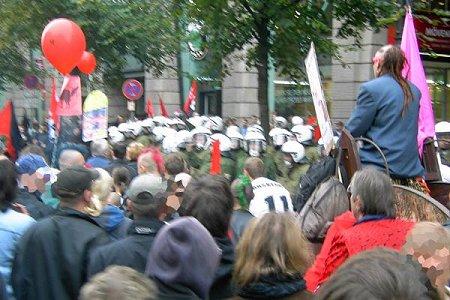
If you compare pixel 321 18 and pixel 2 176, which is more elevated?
pixel 321 18

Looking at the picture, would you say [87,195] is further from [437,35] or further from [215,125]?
Result: [437,35]

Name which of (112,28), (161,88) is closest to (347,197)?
(112,28)

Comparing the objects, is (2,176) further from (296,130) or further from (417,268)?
(296,130)

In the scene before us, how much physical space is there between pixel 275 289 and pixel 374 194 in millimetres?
1318

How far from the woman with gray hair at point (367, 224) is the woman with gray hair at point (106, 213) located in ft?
4.96

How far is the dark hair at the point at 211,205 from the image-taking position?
14.3 ft

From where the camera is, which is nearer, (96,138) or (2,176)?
(2,176)

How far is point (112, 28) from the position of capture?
22.3 m

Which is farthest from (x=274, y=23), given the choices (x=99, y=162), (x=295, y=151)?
(x=99, y=162)

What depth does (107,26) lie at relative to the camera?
2192 centimetres

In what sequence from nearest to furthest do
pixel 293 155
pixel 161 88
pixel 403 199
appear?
pixel 403 199 → pixel 293 155 → pixel 161 88

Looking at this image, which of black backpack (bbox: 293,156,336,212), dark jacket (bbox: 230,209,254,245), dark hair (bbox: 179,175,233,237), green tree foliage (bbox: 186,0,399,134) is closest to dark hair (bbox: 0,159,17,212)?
dark hair (bbox: 179,175,233,237)

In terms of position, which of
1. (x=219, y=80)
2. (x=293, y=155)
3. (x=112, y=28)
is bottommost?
(x=293, y=155)

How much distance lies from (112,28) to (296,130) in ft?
36.3
